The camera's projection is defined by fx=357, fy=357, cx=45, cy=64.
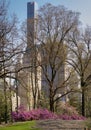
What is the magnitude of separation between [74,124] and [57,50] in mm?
16747

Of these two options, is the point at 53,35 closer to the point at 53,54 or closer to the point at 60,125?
A: the point at 53,54

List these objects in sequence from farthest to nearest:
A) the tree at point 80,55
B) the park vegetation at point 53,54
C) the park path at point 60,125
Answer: the tree at point 80,55 < the park vegetation at point 53,54 < the park path at point 60,125

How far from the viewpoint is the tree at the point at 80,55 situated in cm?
4197

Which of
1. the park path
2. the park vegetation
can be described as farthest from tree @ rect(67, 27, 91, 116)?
the park path

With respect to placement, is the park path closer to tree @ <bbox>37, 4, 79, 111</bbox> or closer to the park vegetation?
the park vegetation

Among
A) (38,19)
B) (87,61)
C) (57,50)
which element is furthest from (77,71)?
(38,19)

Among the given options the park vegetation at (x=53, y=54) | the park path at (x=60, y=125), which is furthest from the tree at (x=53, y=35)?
the park path at (x=60, y=125)

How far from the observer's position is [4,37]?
32.4 meters

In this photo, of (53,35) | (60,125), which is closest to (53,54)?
(53,35)

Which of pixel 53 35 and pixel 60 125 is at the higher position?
pixel 53 35

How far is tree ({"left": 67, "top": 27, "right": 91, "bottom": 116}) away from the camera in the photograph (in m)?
42.0

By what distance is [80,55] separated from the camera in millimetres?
42219

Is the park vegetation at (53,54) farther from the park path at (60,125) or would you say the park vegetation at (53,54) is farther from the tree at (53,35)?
the park path at (60,125)

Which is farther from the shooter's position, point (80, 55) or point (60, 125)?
point (80, 55)
